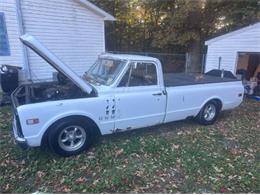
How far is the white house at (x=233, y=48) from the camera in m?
9.77

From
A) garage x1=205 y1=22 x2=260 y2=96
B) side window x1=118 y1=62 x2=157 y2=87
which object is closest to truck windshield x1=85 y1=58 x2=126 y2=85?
side window x1=118 y1=62 x2=157 y2=87

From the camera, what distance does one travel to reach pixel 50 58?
3.50 m

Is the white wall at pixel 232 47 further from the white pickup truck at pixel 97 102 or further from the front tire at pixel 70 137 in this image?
the front tire at pixel 70 137

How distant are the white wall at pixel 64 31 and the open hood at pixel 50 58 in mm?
5688

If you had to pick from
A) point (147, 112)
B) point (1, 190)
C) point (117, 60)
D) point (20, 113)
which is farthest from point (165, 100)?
point (1, 190)

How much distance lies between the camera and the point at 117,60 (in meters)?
4.57

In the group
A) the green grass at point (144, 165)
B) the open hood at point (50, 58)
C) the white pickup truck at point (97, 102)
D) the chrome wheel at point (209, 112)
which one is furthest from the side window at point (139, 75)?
the chrome wheel at point (209, 112)

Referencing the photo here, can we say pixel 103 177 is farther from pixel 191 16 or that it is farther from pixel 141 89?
pixel 191 16

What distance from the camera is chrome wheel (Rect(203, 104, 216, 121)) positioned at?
18.9 ft

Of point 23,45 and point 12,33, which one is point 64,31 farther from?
point 12,33

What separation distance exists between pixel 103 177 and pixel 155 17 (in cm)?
1727

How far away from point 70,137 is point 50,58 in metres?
1.46

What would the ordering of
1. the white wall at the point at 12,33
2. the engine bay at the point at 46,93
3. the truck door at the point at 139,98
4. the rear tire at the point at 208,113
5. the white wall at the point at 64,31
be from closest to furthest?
the engine bay at the point at 46,93, the truck door at the point at 139,98, the rear tire at the point at 208,113, the white wall at the point at 12,33, the white wall at the point at 64,31

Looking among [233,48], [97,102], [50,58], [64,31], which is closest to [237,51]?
[233,48]
